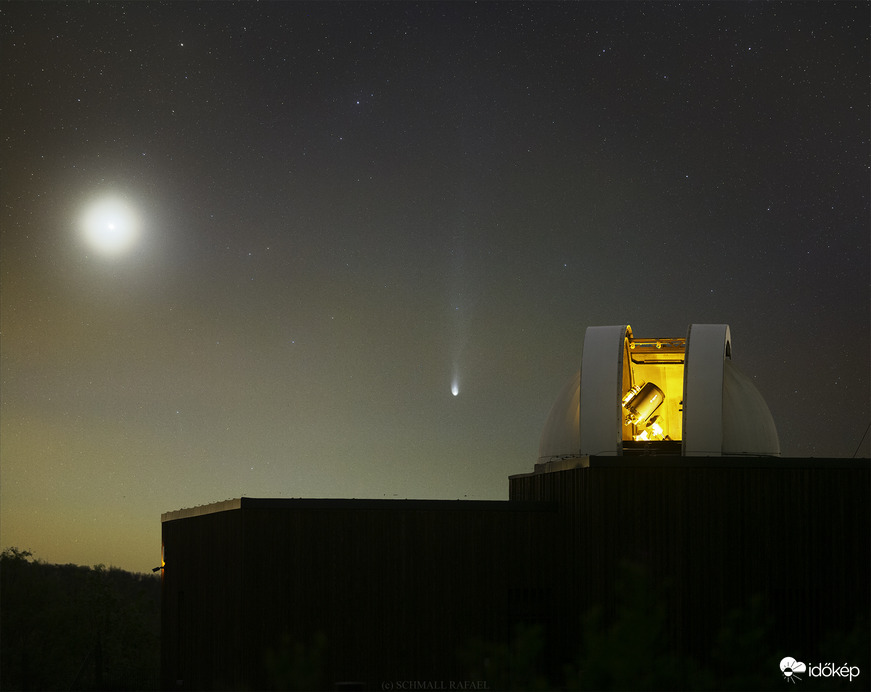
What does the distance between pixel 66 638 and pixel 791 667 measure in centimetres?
4190

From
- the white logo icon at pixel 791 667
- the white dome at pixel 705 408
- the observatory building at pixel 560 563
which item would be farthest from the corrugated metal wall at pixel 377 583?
the white logo icon at pixel 791 667

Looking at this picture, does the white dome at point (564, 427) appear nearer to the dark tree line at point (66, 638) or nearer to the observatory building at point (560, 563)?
the observatory building at point (560, 563)

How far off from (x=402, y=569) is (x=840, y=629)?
7.14m

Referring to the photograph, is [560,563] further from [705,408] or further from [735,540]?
[705,408]

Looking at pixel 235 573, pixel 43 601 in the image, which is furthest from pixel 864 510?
pixel 43 601

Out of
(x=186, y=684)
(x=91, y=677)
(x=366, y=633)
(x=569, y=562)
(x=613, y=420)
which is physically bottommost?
(x=91, y=677)

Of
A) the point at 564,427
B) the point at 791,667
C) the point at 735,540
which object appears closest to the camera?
the point at 791,667

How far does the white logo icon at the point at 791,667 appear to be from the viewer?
15.6 metres

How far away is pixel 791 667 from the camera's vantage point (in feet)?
52.0

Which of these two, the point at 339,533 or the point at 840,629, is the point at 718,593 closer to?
the point at 840,629

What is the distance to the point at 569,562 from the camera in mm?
17453

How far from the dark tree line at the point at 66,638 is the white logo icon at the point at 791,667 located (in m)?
35.7

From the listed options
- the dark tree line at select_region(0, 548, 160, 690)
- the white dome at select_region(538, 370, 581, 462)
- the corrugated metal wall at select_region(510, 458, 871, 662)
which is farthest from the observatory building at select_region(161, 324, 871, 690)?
the dark tree line at select_region(0, 548, 160, 690)

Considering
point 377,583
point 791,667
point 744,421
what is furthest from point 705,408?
point 377,583
